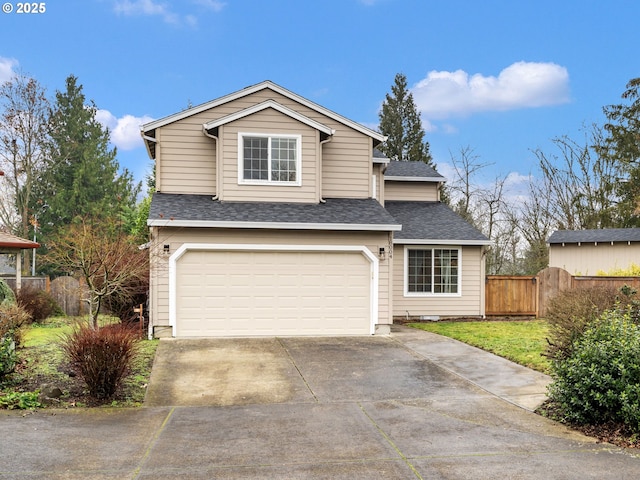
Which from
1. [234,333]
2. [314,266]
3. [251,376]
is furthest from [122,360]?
[314,266]

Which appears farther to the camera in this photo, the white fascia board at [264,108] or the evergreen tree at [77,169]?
the evergreen tree at [77,169]

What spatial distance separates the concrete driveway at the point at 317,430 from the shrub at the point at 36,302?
8687 millimetres

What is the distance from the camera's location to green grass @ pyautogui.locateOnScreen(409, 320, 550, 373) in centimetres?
1048

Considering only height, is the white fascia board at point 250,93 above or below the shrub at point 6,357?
above

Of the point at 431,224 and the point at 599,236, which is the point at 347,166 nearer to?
the point at 431,224

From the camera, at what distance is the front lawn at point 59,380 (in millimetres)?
7382

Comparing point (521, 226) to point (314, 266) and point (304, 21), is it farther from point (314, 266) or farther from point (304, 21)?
point (314, 266)

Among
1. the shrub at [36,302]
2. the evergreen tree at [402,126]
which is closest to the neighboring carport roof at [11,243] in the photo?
the shrub at [36,302]

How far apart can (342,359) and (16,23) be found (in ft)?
58.9

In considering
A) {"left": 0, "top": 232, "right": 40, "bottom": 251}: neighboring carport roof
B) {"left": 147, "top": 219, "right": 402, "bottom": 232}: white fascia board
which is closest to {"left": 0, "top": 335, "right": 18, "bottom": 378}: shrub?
{"left": 147, "top": 219, "right": 402, "bottom": 232}: white fascia board

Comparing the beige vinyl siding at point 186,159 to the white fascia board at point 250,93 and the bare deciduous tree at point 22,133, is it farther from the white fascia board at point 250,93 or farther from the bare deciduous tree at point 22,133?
the bare deciduous tree at point 22,133

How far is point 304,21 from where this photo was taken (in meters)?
19.5

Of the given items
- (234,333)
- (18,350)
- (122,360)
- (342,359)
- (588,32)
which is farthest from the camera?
(588,32)

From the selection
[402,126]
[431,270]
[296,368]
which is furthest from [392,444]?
[402,126]
